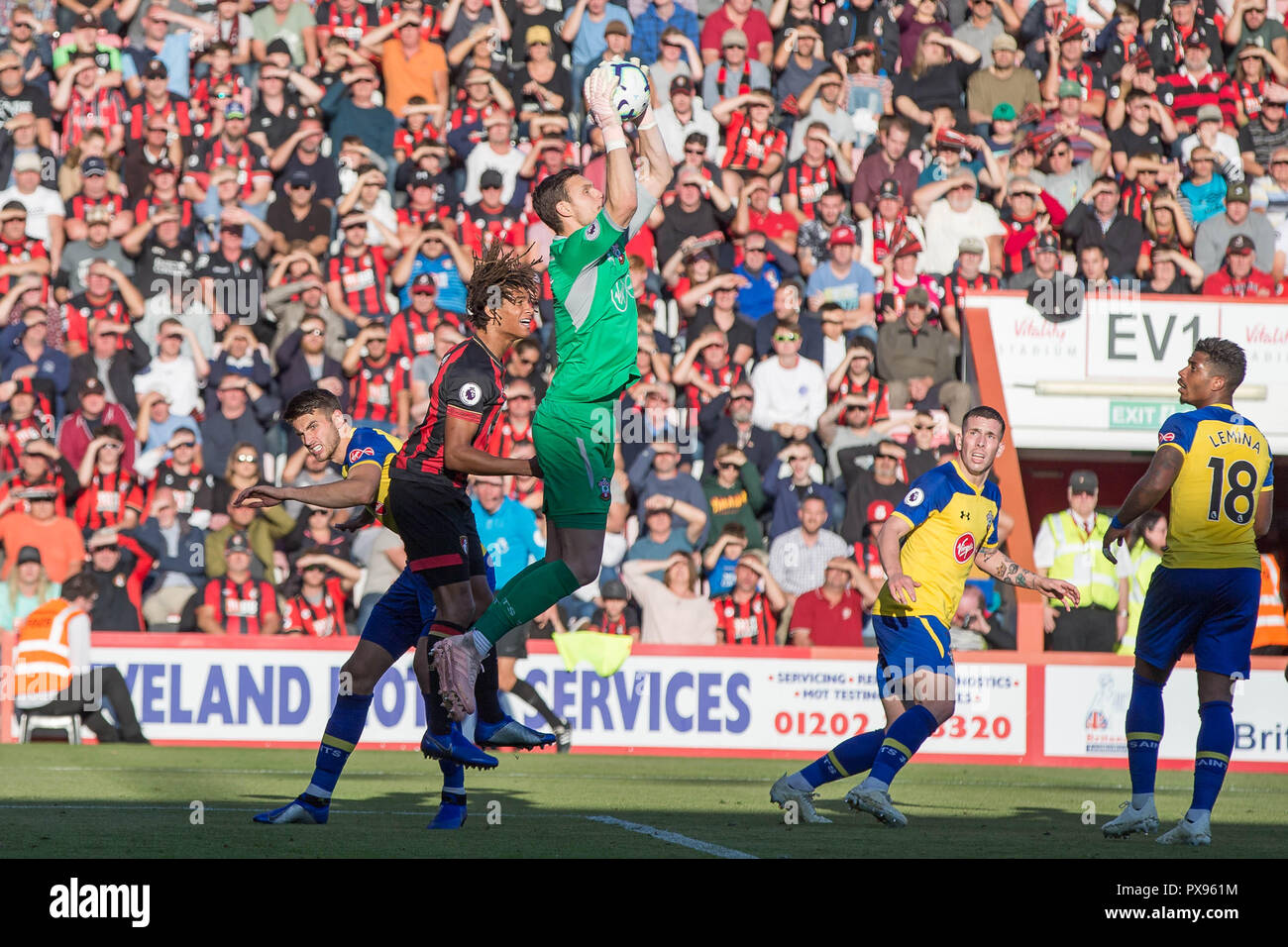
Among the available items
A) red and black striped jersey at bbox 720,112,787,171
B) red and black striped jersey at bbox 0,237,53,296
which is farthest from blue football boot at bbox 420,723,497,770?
red and black striped jersey at bbox 720,112,787,171

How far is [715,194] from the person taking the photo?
61.1 feet

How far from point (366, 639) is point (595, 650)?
6.54 meters

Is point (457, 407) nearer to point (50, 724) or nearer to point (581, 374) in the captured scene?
point (581, 374)

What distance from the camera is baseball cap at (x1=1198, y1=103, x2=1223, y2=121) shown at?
65.2 ft

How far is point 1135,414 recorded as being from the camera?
59.0 feet

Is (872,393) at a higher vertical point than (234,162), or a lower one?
lower

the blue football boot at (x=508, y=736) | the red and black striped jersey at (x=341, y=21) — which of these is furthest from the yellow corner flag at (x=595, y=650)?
the red and black striped jersey at (x=341, y=21)

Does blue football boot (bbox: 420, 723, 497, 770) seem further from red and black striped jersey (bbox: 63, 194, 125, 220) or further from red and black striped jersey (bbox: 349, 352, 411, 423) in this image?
red and black striped jersey (bbox: 63, 194, 125, 220)

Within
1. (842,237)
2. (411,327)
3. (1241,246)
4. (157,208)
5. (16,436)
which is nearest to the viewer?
(16,436)

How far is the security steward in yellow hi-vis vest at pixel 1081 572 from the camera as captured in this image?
15859mm

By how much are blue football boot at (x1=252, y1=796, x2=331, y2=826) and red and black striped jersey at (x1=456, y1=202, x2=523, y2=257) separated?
10.3 metres

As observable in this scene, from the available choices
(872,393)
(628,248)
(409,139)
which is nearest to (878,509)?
(872,393)

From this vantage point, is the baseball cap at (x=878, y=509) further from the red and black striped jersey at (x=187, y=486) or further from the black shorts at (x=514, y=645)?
the red and black striped jersey at (x=187, y=486)

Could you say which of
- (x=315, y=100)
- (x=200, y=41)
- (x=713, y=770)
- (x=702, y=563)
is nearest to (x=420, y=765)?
(x=713, y=770)
